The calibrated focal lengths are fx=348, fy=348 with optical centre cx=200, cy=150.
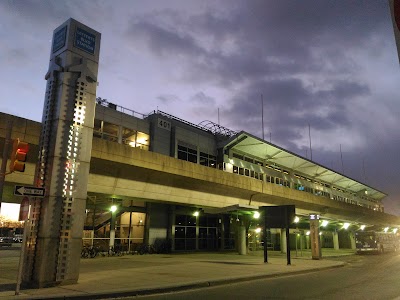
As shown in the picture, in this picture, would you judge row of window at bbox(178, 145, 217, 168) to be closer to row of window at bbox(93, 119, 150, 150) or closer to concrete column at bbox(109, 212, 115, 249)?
row of window at bbox(93, 119, 150, 150)

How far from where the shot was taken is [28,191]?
10797 mm

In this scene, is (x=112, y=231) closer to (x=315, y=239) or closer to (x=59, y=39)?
(x=315, y=239)

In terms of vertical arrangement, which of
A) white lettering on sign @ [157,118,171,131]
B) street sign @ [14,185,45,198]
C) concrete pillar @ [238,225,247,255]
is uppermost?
white lettering on sign @ [157,118,171,131]

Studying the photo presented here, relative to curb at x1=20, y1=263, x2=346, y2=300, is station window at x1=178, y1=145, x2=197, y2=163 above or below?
above

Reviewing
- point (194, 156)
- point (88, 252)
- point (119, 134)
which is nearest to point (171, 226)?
point (194, 156)

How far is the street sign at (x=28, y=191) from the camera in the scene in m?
10.5

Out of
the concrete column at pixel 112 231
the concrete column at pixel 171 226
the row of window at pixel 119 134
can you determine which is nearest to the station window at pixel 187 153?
the row of window at pixel 119 134

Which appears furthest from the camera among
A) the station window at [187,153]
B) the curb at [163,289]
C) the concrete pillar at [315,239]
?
the station window at [187,153]

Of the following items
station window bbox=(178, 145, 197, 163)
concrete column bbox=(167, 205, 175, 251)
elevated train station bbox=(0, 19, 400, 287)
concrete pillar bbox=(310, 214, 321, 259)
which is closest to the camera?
elevated train station bbox=(0, 19, 400, 287)

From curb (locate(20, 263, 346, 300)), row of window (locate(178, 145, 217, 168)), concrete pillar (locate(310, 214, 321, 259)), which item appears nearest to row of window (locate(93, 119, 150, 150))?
row of window (locate(178, 145, 217, 168))

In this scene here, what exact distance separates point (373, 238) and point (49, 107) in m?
40.2

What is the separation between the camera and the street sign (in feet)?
34.3

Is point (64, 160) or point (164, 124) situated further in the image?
point (164, 124)

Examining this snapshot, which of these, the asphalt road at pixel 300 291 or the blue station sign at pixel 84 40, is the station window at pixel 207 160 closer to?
the asphalt road at pixel 300 291
